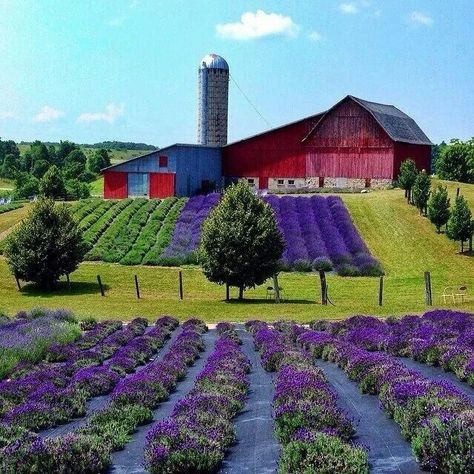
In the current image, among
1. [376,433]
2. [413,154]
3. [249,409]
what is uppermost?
[413,154]

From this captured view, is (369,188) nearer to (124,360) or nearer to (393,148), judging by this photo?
(393,148)

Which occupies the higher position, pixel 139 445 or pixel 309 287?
pixel 139 445

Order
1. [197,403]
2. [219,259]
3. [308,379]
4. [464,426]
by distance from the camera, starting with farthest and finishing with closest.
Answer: [219,259] → [308,379] → [197,403] → [464,426]

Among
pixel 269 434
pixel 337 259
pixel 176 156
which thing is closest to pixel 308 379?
pixel 269 434

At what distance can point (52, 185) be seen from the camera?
7488 cm

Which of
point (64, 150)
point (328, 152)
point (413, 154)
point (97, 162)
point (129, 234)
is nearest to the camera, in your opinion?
point (129, 234)

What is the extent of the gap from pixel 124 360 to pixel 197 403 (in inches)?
262

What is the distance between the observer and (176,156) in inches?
2773

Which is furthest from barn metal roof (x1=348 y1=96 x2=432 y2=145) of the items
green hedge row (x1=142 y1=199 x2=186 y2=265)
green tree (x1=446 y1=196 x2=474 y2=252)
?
green hedge row (x1=142 y1=199 x2=186 y2=265)

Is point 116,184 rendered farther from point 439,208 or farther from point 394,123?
point 439,208

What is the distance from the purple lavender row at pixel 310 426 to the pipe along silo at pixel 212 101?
74783 millimetres

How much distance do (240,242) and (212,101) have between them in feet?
179

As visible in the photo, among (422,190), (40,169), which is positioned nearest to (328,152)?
(422,190)

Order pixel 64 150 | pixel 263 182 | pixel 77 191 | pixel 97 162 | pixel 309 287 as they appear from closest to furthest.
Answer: pixel 309 287 → pixel 263 182 → pixel 77 191 → pixel 97 162 → pixel 64 150
